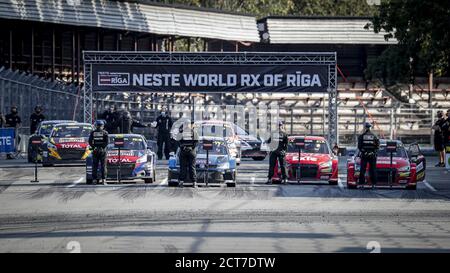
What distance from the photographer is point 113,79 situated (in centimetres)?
3784

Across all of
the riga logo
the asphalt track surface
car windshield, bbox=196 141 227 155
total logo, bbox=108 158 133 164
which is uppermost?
the riga logo

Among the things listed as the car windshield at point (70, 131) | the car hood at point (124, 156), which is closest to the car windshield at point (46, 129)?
the car windshield at point (70, 131)

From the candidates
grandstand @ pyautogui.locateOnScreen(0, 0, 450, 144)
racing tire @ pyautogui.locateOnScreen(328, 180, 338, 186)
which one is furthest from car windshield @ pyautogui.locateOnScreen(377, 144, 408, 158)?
grandstand @ pyautogui.locateOnScreen(0, 0, 450, 144)

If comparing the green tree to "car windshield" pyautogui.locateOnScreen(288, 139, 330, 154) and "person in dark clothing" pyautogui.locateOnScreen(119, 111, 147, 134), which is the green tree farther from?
"car windshield" pyautogui.locateOnScreen(288, 139, 330, 154)

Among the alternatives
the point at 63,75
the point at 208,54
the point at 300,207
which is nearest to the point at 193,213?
the point at 300,207

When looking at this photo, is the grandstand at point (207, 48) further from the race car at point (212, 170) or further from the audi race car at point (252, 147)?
the race car at point (212, 170)

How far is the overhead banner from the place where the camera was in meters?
37.8

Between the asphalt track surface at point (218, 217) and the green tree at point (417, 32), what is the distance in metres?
14.8

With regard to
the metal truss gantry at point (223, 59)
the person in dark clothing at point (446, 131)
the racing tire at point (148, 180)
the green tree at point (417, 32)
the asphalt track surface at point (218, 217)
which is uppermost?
the green tree at point (417, 32)

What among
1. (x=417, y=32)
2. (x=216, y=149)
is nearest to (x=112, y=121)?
(x=216, y=149)

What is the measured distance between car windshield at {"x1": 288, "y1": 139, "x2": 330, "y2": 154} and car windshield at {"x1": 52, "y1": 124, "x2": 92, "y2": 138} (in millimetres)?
7795

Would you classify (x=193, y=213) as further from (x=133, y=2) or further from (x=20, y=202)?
(x=133, y=2)

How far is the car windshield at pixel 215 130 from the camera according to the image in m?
36.4
